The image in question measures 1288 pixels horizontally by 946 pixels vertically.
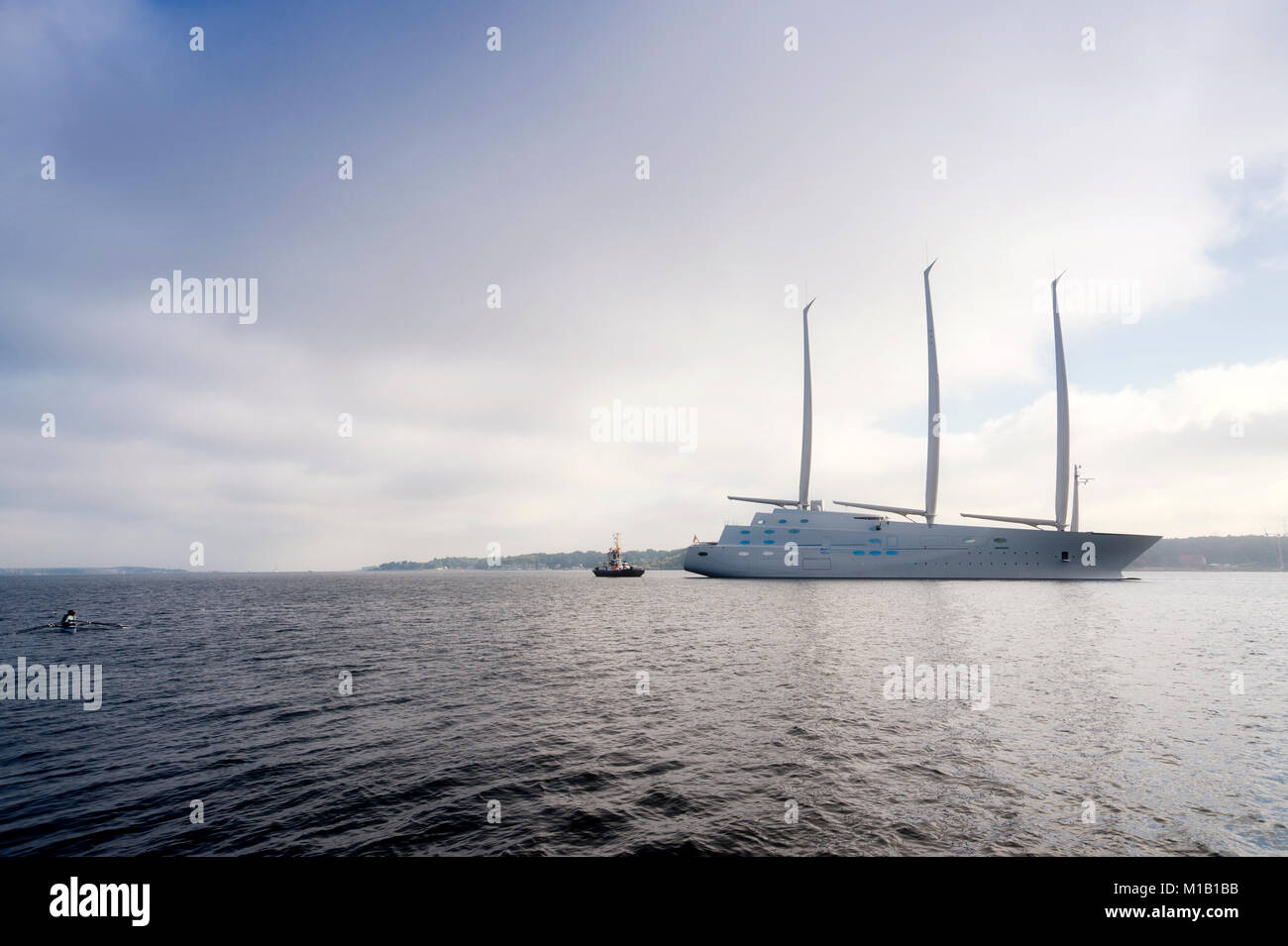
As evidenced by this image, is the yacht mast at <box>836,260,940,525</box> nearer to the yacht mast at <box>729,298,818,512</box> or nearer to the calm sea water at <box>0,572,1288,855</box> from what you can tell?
the yacht mast at <box>729,298,818,512</box>

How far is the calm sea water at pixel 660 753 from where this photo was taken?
10.4 metres

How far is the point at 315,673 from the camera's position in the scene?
2614cm

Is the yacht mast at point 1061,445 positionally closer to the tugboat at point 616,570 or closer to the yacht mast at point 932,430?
the yacht mast at point 932,430

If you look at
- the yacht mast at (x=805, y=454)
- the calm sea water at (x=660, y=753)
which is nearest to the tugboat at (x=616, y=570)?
the yacht mast at (x=805, y=454)

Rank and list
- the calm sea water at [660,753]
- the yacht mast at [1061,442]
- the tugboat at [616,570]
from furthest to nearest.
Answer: the tugboat at [616,570], the yacht mast at [1061,442], the calm sea water at [660,753]

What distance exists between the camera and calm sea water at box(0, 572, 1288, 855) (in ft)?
34.1

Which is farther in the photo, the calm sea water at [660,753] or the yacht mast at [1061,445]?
the yacht mast at [1061,445]

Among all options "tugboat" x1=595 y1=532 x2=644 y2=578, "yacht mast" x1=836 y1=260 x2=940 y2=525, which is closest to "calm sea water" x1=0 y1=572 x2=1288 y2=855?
"yacht mast" x1=836 y1=260 x2=940 y2=525

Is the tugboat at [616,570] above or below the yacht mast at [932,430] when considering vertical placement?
below

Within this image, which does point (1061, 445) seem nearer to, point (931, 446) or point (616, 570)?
point (931, 446)

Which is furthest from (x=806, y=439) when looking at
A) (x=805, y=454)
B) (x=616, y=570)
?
(x=616, y=570)
